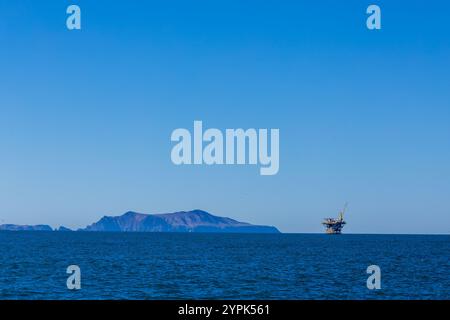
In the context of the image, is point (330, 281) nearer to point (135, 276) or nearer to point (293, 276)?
point (293, 276)

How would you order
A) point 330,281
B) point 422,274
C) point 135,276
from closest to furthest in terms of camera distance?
point 330,281 < point 135,276 < point 422,274

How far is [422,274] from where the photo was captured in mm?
77062

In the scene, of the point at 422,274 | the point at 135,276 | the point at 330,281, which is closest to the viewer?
the point at 330,281

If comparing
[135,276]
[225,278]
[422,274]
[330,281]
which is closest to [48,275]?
[135,276]

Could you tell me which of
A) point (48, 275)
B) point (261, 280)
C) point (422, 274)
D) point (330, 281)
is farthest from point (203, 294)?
point (422, 274)
